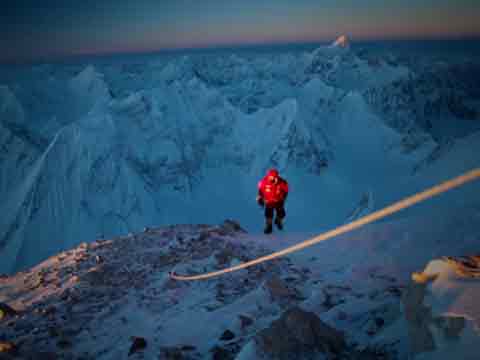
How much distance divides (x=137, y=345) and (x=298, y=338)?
2.12m

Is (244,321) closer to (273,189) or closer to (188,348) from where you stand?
(188,348)

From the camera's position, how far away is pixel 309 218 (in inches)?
3612

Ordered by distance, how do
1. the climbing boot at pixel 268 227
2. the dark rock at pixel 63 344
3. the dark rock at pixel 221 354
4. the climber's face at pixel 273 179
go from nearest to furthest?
the dark rock at pixel 221 354 < the dark rock at pixel 63 344 < the climber's face at pixel 273 179 < the climbing boot at pixel 268 227

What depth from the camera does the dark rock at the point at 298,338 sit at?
10.9 feet

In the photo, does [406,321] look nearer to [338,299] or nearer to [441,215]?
[338,299]

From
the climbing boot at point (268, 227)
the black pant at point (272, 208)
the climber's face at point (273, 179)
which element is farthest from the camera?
the climbing boot at point (268, 227)

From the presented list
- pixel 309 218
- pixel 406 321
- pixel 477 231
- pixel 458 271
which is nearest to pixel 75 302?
pixel 406 321

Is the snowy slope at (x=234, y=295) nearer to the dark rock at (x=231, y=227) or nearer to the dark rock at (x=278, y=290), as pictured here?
the dark rock at (x=278, y=290)

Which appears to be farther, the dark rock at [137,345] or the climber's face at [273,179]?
the climber's face at [273,179]

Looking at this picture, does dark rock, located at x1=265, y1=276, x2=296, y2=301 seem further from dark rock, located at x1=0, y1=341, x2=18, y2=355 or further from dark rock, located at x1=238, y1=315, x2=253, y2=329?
dark rock, located at x1=0, y1=341, x2=18, y2=355

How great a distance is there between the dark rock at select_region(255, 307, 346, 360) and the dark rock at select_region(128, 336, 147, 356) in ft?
5.66

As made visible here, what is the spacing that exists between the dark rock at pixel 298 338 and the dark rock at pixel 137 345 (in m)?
1.72

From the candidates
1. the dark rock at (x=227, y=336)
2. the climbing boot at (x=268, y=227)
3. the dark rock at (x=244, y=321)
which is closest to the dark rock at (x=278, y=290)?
the dark rock at (x=244, y=321)

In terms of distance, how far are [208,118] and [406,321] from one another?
12577 centimetres
